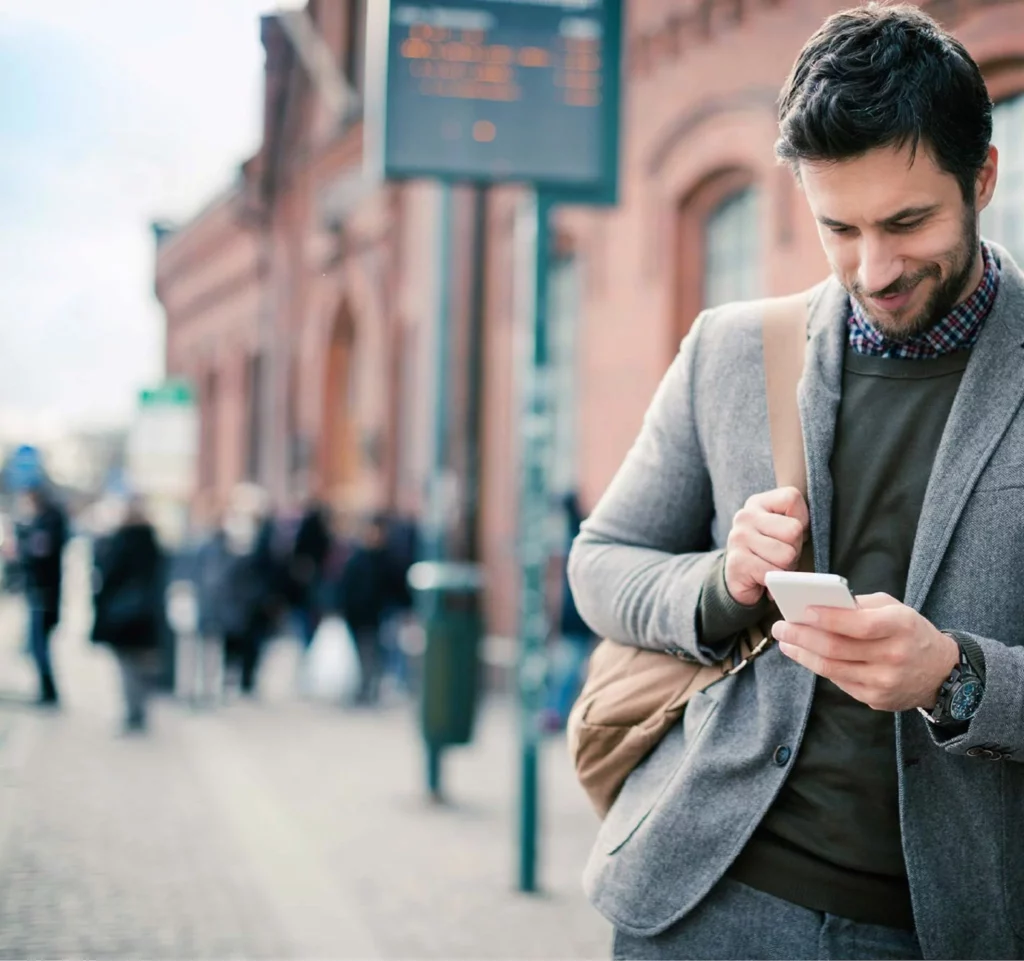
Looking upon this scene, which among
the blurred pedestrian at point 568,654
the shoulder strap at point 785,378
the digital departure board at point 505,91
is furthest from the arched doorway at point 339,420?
the shoulder strap at point 785,378

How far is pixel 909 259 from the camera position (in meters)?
1.77

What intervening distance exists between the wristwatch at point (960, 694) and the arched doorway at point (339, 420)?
19.7 meters

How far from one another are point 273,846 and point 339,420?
15.3 meters

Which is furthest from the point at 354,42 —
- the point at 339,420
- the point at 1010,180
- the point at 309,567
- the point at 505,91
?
the point at 505,91

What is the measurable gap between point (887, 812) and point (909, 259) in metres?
0.74

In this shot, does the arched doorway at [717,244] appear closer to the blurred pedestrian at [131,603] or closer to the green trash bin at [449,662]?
the green trash bin at [449,662]

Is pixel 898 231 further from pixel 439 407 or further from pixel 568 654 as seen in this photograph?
pixel 568 654

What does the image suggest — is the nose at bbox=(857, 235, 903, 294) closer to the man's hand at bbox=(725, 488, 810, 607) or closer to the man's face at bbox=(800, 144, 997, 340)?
the man's face at bbox=(800, 144, 997, 340)

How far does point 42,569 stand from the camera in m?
11.8

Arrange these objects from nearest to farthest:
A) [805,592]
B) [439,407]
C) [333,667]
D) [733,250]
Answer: [805,592] → [439,407] → [733,250] → [333,667]

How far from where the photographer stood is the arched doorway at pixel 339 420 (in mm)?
21297

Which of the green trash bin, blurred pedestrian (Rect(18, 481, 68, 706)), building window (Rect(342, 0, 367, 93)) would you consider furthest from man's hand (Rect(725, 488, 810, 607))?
building window (Rect(342, 0, 367, 93))

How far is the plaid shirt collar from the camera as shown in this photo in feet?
6.12

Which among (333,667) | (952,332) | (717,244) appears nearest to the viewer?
(952,332)
